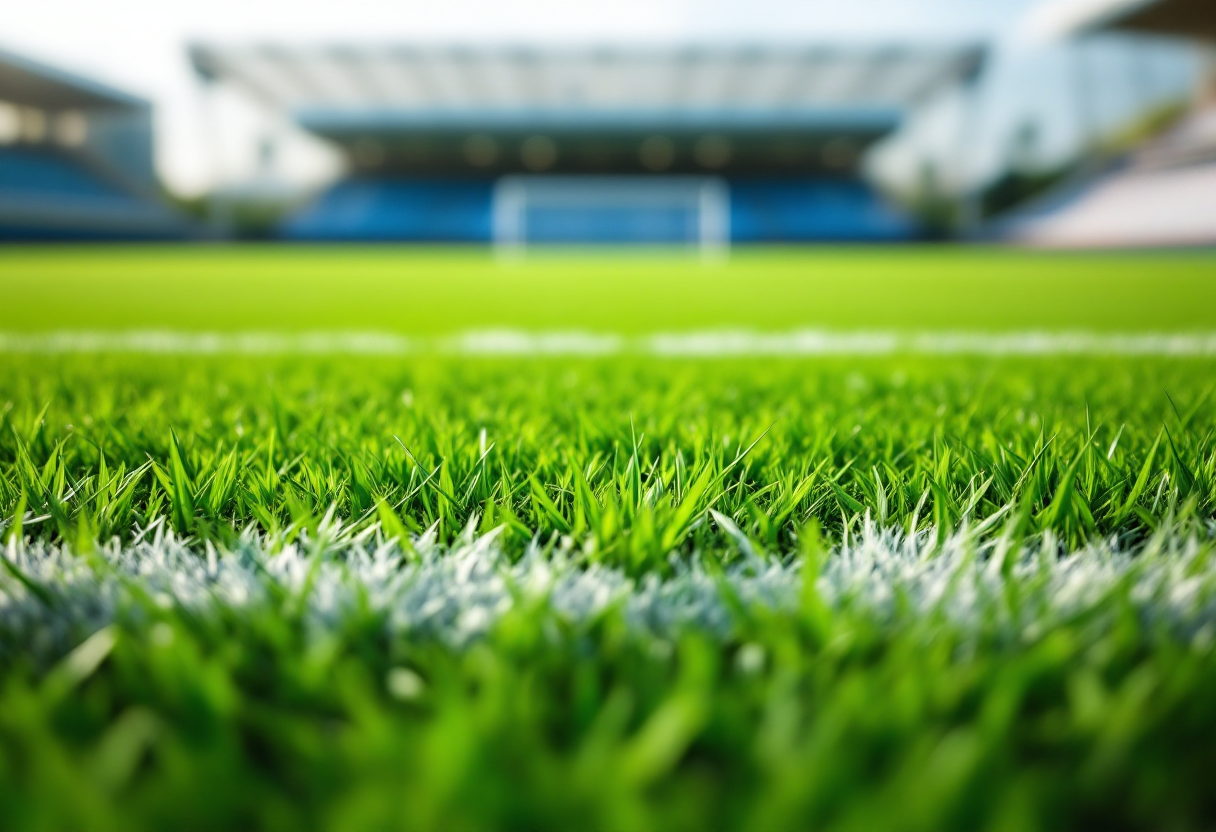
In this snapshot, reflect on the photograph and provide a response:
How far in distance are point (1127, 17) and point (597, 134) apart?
2027 cm

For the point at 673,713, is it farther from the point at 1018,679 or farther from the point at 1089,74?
the point at 1089,74

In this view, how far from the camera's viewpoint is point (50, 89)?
32.7m

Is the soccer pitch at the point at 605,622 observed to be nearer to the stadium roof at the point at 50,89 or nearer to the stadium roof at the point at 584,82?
the stadium roof at the point at 584,82

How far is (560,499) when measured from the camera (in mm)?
999

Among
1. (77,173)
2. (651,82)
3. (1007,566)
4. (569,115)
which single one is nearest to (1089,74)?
(651,82)

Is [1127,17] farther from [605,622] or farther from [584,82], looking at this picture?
[605,622]

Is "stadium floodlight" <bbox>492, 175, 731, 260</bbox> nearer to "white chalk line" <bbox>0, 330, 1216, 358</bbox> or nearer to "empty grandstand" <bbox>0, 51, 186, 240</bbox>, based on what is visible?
"empty grandstand" <bbox>0, 51, 186, 240</bbox>

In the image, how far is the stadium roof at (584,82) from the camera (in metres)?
31.9

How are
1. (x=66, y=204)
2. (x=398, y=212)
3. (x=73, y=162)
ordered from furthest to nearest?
(x=398, y=212), (x=73, y=162), (x=66, y=204)

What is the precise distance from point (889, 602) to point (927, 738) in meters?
0.23

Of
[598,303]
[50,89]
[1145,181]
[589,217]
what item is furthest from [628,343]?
[50,89]

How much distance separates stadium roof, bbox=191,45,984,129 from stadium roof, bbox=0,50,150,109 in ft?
14.3

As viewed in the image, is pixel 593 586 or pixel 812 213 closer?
pixel 593 586

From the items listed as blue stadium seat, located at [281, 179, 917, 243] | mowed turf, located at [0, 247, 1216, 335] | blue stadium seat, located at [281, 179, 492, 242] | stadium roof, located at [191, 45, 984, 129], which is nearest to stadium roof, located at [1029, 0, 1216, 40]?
stadium roof, located at [191, 45, 984, 129]
